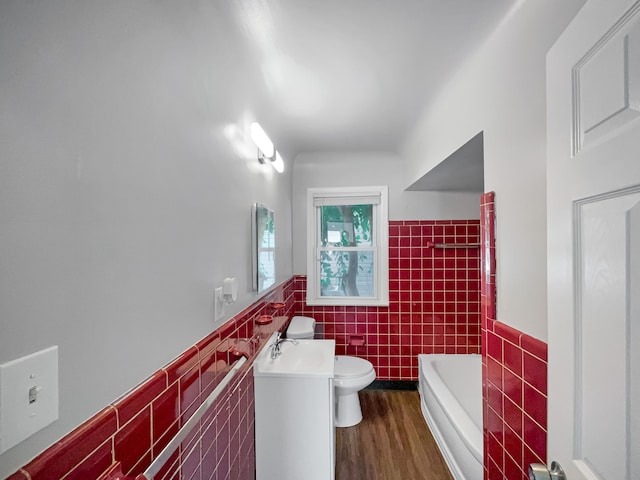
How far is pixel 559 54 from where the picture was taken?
0.68 meters

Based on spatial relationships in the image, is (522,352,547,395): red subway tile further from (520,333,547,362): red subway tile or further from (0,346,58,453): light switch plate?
(0,346,58,453): light switch plate

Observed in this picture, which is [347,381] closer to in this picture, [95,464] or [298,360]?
[298,360]

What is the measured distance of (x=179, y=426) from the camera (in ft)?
2.61

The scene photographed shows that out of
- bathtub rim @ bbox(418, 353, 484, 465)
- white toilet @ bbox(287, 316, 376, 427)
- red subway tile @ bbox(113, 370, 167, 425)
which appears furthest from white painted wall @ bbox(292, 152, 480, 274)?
red subway tile @ bbox(113, 370, 167, 425)

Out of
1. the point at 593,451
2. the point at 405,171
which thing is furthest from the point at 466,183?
the point at 593,451

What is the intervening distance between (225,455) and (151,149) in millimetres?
1133

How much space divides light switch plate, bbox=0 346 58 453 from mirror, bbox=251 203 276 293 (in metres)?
1.01

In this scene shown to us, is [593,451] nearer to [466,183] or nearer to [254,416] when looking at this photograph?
[254,416]

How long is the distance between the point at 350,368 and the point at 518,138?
1.87m

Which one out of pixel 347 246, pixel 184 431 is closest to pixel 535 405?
pixel 184 431

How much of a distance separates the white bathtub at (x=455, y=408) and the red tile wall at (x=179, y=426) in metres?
1.14

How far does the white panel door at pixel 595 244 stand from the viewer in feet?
1.59

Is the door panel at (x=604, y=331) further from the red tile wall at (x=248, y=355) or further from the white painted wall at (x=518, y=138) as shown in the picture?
the red tile wall at (x=248, y=355)

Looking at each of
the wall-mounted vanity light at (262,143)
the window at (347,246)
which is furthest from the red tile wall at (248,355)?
the wall-mounted vanity light at (262,143)
